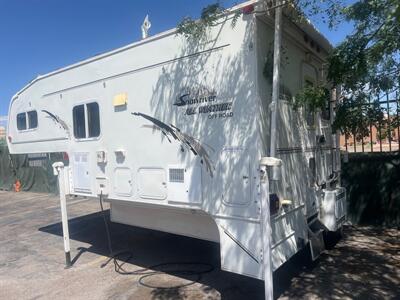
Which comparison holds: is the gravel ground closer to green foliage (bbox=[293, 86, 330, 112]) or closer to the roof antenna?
green foliage (bbox=[293, 86, 330, 112])

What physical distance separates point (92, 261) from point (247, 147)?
137 inches

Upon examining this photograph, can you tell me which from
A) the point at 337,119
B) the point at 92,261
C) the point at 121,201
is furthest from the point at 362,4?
the point at 92,261

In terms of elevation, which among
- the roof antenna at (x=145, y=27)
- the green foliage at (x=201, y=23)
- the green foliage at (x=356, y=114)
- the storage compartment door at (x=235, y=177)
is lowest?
the storage compartment door at (x=235, y=177)

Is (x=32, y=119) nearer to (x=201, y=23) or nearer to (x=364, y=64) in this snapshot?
(x=201, y=23)

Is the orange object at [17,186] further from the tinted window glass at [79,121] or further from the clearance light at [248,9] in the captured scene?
the clearance light at [248,9]

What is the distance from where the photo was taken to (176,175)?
418 cm

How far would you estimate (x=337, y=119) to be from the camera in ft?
13.1

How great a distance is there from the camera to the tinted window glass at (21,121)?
6613 mm

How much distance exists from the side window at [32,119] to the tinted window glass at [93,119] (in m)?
1.57

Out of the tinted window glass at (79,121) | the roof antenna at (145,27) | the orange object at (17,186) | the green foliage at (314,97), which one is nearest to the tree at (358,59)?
the green foliage at (314,97)

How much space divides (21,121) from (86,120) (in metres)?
2.05

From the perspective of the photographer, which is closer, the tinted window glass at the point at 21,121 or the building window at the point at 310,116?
the building window at the point at 310,116

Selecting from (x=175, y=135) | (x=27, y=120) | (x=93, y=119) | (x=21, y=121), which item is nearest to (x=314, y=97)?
(x=175, y=135)

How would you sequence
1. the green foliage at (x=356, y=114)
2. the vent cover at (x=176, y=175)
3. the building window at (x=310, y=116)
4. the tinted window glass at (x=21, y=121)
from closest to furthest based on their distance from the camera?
the green foliage at (x=356, y=114) → the vent cover at (x=176, y=175) → the building window at (x=310, y=116) → the tinted window glass at (x=21, y=121)
